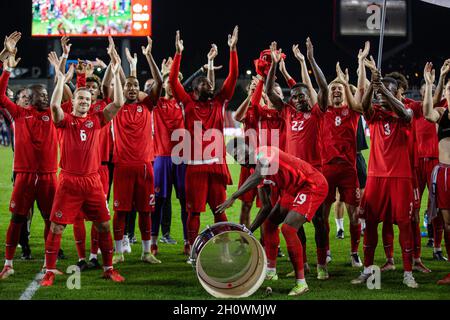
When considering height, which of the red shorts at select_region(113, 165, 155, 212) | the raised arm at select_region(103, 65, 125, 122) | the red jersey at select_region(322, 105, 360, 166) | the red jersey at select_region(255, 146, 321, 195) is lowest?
the red shorts at select_region(113, 165, 155, 212)

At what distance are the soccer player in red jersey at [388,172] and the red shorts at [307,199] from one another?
0.67 metres

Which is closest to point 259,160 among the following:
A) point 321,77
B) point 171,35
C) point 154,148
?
point 321,77

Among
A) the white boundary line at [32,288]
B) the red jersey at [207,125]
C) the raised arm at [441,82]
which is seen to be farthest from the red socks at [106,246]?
the raised arm at [441,82]

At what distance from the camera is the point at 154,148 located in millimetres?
9523

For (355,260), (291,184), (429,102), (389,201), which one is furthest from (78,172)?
(429,102)

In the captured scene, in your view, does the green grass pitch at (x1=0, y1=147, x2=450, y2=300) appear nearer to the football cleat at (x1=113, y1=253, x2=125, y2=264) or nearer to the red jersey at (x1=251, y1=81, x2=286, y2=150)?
the football cleat at (x1=113, y1=253, x2=125, y2=264)

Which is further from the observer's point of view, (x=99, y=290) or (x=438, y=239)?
(x=438, y=239)

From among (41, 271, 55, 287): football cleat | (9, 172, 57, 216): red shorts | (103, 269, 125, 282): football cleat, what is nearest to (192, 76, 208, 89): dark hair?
(9, 172, 57, 216): red shorts

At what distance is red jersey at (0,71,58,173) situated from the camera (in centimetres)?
769

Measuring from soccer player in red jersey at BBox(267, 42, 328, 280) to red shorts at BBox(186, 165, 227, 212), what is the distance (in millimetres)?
944

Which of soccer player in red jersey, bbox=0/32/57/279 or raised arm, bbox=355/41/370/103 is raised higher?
raised arm, bbox=355/41/370/103
